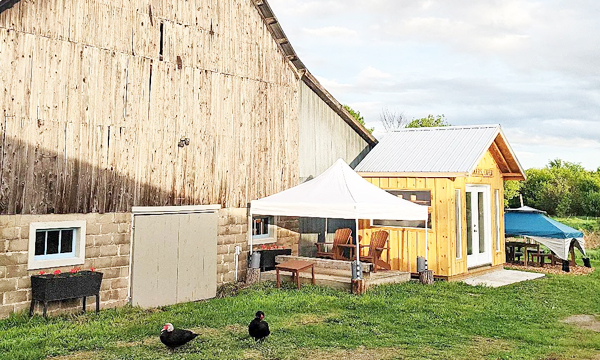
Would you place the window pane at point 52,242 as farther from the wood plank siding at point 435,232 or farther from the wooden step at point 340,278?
the wood plank siding at point 435,232

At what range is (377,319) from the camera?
9367 mm

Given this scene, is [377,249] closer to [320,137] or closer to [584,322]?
[320,137]

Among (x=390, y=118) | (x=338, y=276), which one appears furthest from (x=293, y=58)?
(x=390, y=118)

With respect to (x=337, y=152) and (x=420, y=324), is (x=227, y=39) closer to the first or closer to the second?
(x=337, y=152)

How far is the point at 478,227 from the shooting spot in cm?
1535

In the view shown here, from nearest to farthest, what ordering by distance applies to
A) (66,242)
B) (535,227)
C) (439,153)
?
(66,242), (439,153), (535,227)

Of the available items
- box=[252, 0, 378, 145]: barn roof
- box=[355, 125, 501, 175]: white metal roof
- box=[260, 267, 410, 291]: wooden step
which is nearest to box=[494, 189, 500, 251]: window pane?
box=[355, 125, 501, 175]: white metal roof

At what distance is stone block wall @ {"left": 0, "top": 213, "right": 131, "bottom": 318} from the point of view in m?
9.12

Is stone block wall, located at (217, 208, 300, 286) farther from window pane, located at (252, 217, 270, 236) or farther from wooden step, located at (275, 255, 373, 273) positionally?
wooden step, located at (275, 255, 373, 273)

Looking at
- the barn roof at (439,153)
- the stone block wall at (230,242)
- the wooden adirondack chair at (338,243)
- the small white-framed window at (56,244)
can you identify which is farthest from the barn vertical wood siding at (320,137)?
the small white-framed window at (56,244)

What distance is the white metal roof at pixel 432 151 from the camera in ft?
46.3

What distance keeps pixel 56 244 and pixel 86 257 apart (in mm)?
572

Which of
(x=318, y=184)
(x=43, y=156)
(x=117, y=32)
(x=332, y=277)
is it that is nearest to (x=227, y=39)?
(x=117, y=32)

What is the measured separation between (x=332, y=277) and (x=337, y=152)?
4579mm
